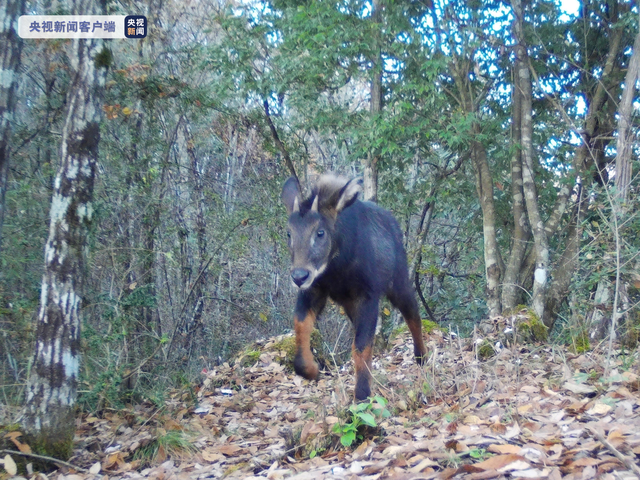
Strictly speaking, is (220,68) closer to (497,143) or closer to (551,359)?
(497,143)

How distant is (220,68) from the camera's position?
938cm

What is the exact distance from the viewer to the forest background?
24.0ft

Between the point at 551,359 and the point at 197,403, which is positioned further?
the point at 197,403

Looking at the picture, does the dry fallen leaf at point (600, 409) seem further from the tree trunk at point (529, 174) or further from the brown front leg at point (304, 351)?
the tree trunk at point (529, 174)

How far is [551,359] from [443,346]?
221cm

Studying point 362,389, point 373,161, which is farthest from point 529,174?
point 362,389

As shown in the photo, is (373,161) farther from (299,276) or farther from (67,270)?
(67,270)

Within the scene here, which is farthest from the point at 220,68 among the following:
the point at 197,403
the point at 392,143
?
the point at 197,403

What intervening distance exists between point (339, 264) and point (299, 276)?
767 millimetres

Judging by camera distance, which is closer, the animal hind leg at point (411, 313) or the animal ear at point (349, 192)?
the animal ear at point (349, 192)

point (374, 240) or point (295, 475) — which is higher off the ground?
point (374, 240)

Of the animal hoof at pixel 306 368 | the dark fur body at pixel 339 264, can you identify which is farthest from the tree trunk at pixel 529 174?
the animal hoof at pixel 306 368

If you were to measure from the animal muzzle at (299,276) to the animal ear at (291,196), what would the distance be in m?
0.77

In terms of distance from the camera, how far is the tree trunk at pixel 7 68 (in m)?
4.97
